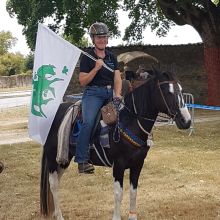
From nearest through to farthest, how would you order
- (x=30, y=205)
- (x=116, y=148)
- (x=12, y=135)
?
1. (x=116, y=148)
2. (x=30, y=205)
3. (x=12, y=135)

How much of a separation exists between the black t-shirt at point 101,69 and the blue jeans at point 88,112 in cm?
8

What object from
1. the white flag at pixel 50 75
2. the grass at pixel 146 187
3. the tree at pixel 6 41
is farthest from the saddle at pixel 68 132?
the tree at pixel 6 41

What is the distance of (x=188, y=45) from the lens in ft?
75.9

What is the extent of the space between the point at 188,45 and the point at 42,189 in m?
18.1

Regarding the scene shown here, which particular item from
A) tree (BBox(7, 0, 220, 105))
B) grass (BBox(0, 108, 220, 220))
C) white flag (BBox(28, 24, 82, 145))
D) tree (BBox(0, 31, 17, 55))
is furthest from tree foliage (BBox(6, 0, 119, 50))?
tree (BBox(0, 31, 17, 55))

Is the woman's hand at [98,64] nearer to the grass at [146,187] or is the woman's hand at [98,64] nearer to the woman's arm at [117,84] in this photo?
the woman's arm at [117,84]

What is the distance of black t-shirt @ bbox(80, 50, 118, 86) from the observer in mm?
5625

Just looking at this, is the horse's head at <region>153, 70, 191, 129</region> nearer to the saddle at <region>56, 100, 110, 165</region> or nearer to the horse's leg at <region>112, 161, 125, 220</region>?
the horse's leg at <region>112, 161, 125, 220</region>

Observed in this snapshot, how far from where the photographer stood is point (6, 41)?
112 metres

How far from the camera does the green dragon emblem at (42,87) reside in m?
6.03

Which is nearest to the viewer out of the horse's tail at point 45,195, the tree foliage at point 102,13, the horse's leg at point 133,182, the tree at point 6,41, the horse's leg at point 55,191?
the horse's leg at point 133,182

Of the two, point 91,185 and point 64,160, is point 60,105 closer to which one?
point 64,160

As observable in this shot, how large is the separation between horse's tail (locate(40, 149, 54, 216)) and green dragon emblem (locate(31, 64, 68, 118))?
714mm

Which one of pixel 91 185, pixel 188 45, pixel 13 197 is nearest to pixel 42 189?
pixel 13 197
